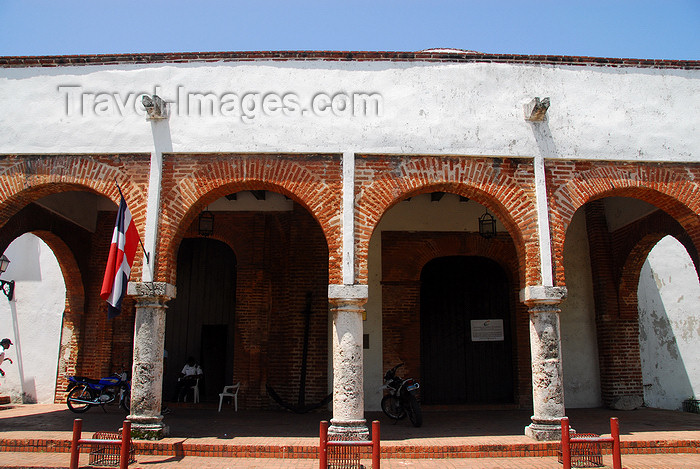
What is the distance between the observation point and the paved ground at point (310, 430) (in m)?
7.09

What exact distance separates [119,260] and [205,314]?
208 inches

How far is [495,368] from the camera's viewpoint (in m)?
12.1

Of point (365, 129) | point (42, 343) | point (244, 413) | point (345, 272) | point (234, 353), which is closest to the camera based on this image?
point (345, 272)

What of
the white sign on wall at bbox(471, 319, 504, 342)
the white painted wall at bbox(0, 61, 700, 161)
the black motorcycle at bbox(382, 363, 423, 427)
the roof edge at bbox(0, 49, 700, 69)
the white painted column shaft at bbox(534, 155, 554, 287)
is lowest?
the black motorcycle at bbox(382, 363, 423, 427)

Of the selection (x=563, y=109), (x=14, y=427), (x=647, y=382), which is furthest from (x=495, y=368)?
(x=14, y=427)

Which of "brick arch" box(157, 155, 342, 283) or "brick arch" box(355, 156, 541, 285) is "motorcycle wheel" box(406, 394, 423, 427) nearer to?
"brick arch" box(355, 156, 541, 285)

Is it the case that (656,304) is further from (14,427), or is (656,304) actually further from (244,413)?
(14,427)

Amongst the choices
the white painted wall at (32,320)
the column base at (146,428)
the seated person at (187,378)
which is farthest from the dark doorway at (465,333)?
the white painted wall at (32,320)

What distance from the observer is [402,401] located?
955cm

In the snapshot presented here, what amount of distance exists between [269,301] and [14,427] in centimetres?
486

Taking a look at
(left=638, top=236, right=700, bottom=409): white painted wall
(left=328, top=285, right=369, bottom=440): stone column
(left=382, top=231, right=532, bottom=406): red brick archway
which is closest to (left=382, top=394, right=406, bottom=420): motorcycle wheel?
(left=382, top=231, right=532, bottom=406): red brick archway

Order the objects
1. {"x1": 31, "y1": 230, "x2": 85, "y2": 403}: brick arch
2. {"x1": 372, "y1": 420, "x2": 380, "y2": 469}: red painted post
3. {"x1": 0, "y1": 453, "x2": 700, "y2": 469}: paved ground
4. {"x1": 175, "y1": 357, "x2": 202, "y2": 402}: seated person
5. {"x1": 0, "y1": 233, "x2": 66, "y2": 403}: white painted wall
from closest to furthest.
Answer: {"x1": 372, "y1": 420, "x2": 380, "y2": 469}: red painted post → {"x1": 0, "y1": 453, "x2": 700, "y2": 469}: paved ground → {"x1": 175, "y1": 357, "x2": 202, "y2": 402}: seated person → {"x1": 31, "y1": 230, "x2": 85, "y2": 403}: brick arch → {"x1": 0, "y1": 233, "x2": 66, "y2": 403}: white painted wall

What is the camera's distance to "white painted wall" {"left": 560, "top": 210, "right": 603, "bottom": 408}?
39.0 feet

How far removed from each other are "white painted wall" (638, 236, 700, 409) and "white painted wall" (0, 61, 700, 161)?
5.06m
